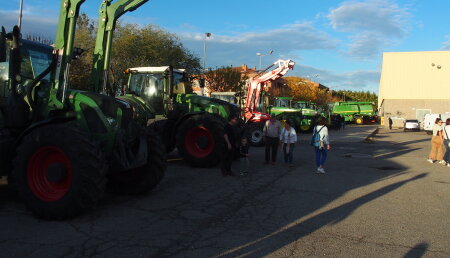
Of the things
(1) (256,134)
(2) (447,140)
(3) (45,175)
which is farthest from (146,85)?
(2) (447,140)

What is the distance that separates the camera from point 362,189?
849 centimetres

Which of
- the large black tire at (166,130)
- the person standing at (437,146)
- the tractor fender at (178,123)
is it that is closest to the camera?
Answer: the tractor fender at (178,123)

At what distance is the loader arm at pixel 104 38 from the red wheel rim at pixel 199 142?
153 inches

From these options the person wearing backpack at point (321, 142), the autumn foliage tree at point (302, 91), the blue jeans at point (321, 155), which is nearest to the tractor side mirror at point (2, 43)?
the person wearing backpack at point (321, 142)

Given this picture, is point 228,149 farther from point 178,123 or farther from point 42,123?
point 42,123

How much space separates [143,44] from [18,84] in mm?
26514

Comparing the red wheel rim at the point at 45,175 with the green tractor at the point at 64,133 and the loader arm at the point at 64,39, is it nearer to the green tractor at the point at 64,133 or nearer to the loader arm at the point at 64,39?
the green tractor at the point at 64,133

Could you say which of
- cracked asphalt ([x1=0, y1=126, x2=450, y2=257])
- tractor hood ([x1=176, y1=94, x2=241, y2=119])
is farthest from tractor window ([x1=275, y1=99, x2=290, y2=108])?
cracked asphalt ([x1=0, y1=126, x2=450, y2=257])

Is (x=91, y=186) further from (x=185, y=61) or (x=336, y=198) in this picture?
(x=185, y=61)

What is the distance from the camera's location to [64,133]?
5430 millimetres

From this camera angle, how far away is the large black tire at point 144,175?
6895 millimetres

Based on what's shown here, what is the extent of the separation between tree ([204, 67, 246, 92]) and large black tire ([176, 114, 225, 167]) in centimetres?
2899

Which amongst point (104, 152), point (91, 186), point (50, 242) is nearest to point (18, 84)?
point (104, 152)

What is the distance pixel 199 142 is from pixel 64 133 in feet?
18.1
